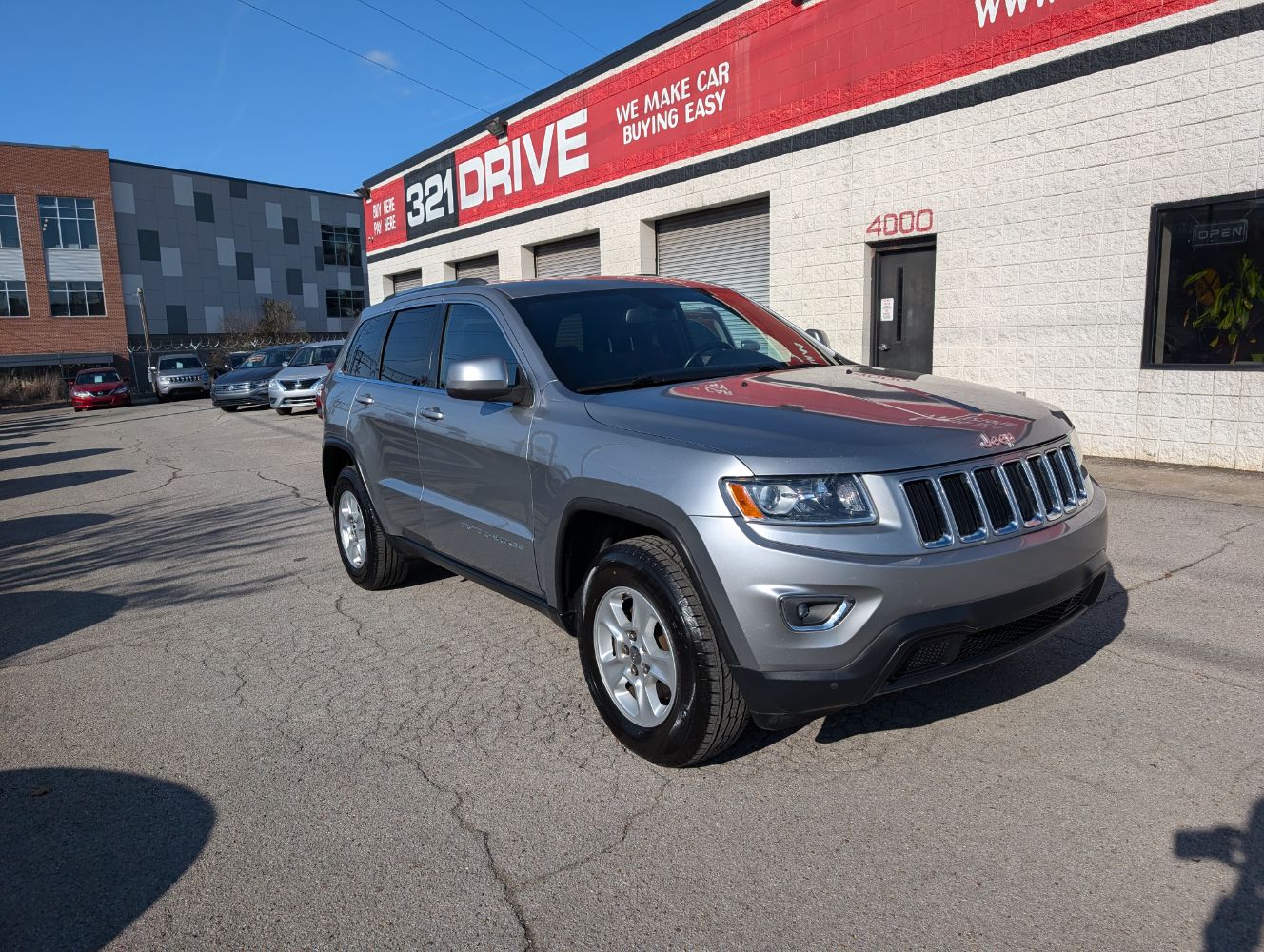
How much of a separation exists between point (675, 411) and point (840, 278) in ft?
29.1

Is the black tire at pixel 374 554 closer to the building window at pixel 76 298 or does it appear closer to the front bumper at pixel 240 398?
the front bumper at pixel 240 398

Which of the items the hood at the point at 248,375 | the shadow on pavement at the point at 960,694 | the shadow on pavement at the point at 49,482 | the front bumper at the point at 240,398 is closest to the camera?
the shadow on pavement at the point at 960,694

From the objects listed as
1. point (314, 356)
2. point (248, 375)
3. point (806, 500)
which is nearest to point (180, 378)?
point (248, 375)

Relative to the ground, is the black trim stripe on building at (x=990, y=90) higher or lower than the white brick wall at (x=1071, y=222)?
higher

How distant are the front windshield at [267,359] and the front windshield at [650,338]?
22598mm

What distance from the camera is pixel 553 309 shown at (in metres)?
4.28

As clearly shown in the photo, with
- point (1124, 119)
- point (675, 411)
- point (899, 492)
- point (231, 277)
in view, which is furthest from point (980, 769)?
point (231, 277)

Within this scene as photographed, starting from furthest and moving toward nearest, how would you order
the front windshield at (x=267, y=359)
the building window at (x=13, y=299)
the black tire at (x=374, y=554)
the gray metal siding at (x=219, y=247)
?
the gray metal siding at (x=219, y=247) → the building window at (x=13, y=299) → the front windshield at (x=267, y=359) → the black tire at (x=374, y=554)

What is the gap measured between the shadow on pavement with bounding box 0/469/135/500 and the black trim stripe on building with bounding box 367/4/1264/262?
29.2ft

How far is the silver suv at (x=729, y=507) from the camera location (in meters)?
2.78

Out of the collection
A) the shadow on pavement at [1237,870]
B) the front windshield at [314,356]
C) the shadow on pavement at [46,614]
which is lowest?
the shadow on pavement at [46,614]

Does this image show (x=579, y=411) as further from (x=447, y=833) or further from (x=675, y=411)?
(x=447, y=833)

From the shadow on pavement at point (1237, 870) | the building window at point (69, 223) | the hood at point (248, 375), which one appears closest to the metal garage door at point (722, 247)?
the shadow on pavement at point (1237, 870)

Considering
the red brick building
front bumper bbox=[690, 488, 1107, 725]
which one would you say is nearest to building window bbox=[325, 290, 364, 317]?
the red brick building
